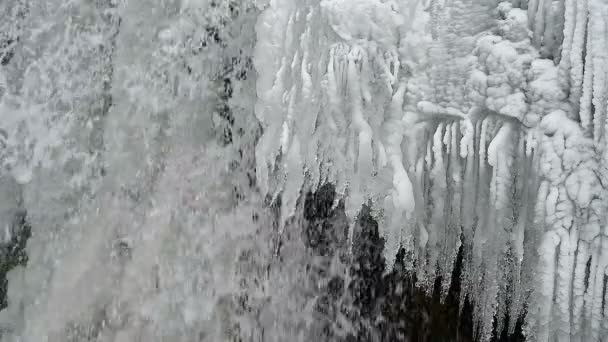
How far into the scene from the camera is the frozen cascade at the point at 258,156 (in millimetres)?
2127

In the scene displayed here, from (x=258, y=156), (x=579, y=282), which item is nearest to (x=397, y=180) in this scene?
(x=258, y=156)

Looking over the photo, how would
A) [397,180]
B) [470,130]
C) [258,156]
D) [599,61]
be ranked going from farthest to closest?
[258,156]
[397,180]
[470,130]
[599,61]

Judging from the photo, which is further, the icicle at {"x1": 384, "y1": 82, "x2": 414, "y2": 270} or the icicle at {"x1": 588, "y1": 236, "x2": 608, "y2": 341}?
the icicle at {"x1": 384, "y1": 82, "x2": 414, "y2": 270}

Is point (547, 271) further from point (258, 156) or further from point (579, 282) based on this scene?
point (258, 156)

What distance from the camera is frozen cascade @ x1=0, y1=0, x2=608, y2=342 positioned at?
2.13 m

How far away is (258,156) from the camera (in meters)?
2.48

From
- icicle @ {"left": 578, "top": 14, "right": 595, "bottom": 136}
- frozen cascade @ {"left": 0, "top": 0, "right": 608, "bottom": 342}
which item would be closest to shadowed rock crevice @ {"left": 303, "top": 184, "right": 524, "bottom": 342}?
frozen cascade @ {"left": 0, "top": 0, "right": 608, "bottom": 342}


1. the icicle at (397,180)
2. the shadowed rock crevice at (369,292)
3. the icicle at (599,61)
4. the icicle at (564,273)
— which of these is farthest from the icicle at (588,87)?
the shadowed rock crevice at (369,292)

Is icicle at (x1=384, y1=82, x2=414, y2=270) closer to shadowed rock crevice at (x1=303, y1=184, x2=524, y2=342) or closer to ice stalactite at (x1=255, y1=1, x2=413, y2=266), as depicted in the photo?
ice stalactite at (x1=255, y1=1, x2=413, y2=266)

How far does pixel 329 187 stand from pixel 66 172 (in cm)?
126

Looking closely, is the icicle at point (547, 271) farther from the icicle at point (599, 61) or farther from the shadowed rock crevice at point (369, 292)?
the shadowed rock crevice at point (369, 292)

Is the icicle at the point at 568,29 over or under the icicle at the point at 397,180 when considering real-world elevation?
over

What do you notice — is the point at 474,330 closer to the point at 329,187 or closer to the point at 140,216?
the point at 329,187

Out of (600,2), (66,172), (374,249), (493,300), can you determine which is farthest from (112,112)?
(600,2)
